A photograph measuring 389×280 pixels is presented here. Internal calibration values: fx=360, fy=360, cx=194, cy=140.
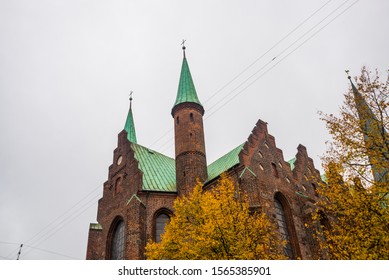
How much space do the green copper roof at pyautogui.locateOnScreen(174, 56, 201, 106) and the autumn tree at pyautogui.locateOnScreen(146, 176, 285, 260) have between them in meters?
14.8

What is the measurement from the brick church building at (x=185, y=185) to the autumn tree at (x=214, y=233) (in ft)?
16.4

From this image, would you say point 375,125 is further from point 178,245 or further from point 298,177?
point 298,177

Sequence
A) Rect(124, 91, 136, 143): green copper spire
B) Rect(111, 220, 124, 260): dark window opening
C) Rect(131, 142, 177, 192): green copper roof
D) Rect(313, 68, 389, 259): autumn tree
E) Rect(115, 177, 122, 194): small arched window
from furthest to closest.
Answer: Rect(124, 91, 136, 143): green copper spire
Rect(115, 177, 122, 194): small arched window
Rect(131, 142, 177, 192): green copper roof
Rect(111, 220, 124, 260): dark window opening
Rect(313, 68, 389, 259): autumn tree

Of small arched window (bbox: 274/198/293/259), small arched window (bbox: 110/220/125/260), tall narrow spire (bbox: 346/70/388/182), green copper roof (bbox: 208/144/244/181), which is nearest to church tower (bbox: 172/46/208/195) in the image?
green copper roof (bbox: 208/144/244/181)

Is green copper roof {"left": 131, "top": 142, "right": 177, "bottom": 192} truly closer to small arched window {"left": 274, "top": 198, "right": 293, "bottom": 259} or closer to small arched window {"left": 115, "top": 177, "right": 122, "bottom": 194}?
small arched window {"left": 115, "top": 177, "right": 122, "bottom": 194}

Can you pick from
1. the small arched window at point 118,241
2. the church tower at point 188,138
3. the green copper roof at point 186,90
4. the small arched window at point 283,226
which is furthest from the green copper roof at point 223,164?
the small arched window at point 118,241

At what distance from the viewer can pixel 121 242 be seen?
85.2 ft

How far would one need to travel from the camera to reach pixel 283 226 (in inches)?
990

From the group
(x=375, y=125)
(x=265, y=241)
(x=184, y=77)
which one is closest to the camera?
(x=375, y=125)

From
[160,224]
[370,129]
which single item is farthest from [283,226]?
[370,129]

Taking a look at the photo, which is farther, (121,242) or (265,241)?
(121,242)

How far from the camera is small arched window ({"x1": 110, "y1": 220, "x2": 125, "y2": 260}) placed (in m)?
25.8

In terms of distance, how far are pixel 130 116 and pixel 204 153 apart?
2026 cm
